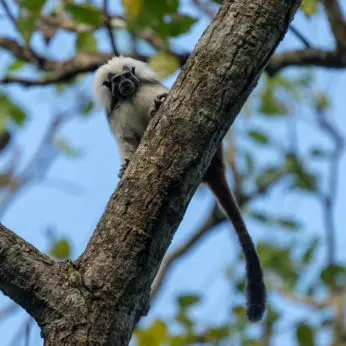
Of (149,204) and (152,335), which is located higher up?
(152,335)

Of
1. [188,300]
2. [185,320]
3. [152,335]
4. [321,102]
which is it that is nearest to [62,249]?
[152,335]

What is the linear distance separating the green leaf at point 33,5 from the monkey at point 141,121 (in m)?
0.86

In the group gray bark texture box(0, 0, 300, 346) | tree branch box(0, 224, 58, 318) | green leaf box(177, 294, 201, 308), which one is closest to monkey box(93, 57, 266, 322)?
green leaf box(177, 294, 201, 308)

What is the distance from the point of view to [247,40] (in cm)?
242

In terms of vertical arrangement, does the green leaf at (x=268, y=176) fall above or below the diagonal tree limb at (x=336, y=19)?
above

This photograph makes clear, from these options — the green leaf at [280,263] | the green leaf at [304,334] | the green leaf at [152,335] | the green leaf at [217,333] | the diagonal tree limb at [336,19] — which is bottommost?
the green leaf at [152,335]

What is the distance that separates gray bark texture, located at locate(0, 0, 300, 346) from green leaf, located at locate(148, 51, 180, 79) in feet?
6.23

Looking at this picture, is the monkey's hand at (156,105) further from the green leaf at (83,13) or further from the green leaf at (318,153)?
the green leaf at (318,153)

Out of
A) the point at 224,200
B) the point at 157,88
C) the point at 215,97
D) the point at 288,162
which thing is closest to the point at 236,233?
the point at 224,200

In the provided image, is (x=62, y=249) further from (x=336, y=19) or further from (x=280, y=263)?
(x=280, y=263)

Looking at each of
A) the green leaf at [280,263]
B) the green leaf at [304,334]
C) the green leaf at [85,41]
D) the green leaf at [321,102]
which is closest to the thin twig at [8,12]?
the green leaf at [85,41]

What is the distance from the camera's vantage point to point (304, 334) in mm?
4219

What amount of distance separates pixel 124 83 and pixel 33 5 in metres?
1.13

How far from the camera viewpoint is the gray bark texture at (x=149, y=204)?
2.21 meters
